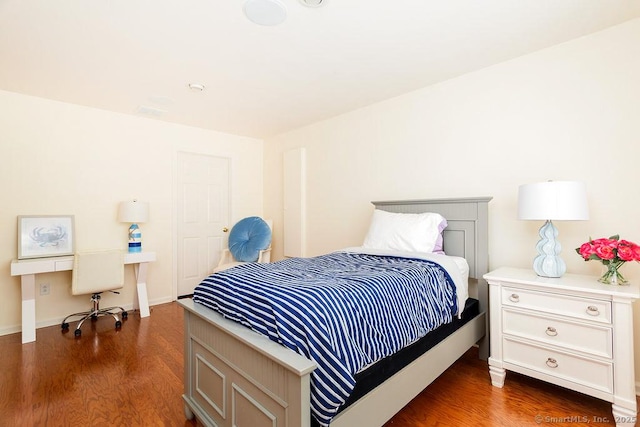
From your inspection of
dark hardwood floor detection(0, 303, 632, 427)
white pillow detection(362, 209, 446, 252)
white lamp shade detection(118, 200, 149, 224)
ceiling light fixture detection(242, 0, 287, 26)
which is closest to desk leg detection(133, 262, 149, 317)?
white lamp shade detection(118, 200, 149, 224)

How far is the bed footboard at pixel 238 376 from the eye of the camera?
1.09 m

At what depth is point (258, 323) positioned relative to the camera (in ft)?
4.48

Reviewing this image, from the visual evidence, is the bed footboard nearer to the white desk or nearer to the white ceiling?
the white ceiling

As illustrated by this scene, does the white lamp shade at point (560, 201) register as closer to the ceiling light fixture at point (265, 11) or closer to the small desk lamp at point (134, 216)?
the ceiling light fixture at point (265, 11)

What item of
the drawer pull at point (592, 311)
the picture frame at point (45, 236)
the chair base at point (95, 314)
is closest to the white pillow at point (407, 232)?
the drawer pull at point (592, 311)

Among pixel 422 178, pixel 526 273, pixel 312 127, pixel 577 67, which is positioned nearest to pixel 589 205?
pixel 526 273

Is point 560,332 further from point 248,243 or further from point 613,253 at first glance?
point 248,243

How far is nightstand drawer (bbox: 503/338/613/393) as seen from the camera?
167 cm

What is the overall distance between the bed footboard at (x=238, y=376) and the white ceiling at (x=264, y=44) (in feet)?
5.82

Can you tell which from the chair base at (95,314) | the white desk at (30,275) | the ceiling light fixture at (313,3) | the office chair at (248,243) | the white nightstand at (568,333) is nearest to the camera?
the white nightstand at (568,333)

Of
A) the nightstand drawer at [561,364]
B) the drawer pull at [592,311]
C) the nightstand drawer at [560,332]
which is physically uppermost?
the drawer pull at [592,311]

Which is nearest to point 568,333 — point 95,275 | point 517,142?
point 517,142

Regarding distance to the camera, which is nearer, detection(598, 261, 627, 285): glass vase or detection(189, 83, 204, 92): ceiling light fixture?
detection(598, 261, 627, 285): glass vase

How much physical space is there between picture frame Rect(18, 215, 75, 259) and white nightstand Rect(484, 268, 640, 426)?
3953 mm
